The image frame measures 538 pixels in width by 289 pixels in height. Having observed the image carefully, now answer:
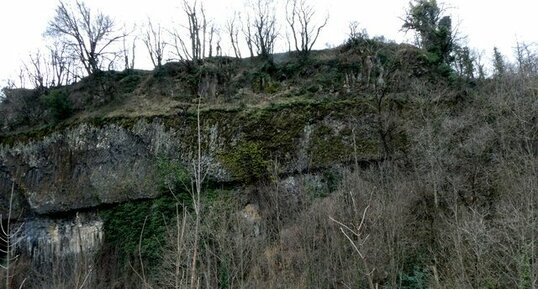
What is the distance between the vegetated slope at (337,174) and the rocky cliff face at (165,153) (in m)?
0.11

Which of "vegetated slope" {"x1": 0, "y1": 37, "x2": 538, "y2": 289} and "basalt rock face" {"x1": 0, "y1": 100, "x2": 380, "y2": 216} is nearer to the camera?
"vegetated slope" {"x1": 0, "y1": 37, "x2": 538, "y2": 289}

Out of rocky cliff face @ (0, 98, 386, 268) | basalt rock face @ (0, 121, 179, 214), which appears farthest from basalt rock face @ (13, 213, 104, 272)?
basalt rock face @ (0, 121, 179, 214)

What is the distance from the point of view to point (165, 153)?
2281 centimetres

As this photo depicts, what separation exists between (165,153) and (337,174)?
27.5 ft

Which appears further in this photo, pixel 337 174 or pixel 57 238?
pixel 57 238

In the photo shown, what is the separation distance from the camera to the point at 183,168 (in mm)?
22469

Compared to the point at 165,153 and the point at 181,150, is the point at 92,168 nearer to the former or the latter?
the point at 165,153

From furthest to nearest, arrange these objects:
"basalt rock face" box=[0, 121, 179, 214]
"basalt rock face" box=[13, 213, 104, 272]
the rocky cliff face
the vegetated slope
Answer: "basalt rock face" box=[0, 121, 179, 214], the rocky cliff face, "basalt rock face" box=[13, 213, 104, 272], the vegetated slope

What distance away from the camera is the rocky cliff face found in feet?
73.2

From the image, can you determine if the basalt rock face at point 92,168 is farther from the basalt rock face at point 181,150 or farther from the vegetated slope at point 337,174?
the vegetated slope at point 337,174

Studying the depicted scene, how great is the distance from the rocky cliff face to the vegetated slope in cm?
11

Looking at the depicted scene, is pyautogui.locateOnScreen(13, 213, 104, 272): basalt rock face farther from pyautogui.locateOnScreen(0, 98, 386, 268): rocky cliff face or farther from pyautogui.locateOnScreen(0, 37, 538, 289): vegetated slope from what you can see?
pyautogui.locateOnScreen(0, 37, 538, 289): vegetated slope

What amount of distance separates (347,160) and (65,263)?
14.1 m

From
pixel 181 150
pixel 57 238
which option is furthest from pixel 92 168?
pixel 181 150
